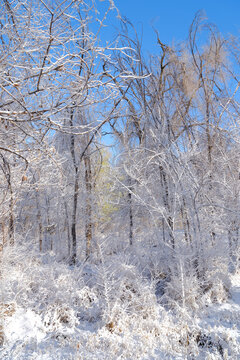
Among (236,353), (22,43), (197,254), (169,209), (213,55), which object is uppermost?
(213,55)

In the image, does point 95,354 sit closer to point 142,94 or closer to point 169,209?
point 169,209

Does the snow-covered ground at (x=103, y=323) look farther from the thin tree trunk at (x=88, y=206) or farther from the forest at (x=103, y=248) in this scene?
the thin tree trunk at (x=88, y=206)

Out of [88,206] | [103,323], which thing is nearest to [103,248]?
[103,323]

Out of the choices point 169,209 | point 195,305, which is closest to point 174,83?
point 169,209

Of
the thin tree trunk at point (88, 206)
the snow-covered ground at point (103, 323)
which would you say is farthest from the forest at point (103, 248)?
the thin tree trunk at point (88, 206)

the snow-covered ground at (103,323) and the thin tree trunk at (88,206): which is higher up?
the thin tree trunk at (88,206)

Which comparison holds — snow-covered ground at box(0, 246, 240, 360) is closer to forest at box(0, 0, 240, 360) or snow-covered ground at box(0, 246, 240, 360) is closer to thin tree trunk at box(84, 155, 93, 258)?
forest at box(0, 0, 240, 360)

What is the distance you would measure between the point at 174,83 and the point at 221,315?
23.2ft

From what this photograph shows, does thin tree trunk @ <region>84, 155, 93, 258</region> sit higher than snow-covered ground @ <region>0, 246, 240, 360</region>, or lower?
higher

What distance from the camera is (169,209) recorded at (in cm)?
714

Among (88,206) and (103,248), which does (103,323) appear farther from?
(88,206)

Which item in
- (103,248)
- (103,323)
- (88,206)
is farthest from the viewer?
(88,206)

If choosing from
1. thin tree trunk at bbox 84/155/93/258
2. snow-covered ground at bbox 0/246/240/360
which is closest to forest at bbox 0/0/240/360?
snow-covered ground at bbox 0/246/240/360

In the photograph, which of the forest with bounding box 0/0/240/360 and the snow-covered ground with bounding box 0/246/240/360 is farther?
the snow-covered ground with bounding box 0/246/240/360
